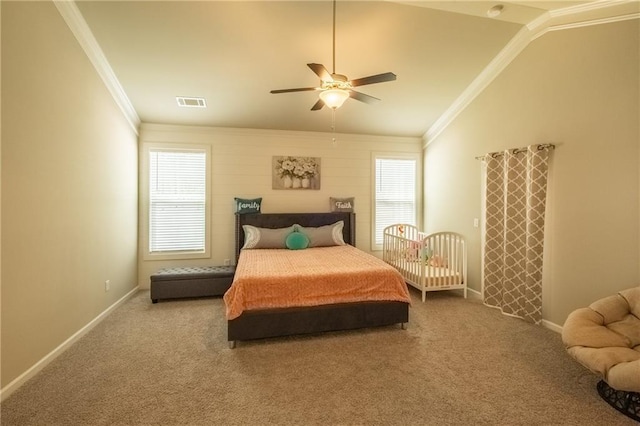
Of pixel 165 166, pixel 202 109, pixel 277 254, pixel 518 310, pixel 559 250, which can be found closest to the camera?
pixel 559 250

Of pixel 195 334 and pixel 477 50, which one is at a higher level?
pixel 477 50

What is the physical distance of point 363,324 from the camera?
2971 mm

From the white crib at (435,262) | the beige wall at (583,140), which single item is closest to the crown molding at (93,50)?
the white crib at (435,262)

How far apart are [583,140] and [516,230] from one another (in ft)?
3.67

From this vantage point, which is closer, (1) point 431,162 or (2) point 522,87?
(2) point 522,87

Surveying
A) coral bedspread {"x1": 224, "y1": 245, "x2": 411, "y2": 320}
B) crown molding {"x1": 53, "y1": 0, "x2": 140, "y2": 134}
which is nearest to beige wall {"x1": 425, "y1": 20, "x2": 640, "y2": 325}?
coral bedspread {"x1": 224, "y1": 245, "x2": 411, "y2": 320}

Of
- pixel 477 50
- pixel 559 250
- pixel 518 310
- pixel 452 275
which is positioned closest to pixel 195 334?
pixel 452 275

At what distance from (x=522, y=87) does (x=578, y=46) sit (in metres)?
0.62

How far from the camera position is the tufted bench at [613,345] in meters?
1.71

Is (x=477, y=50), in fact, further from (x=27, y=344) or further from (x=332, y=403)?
(x=27, y=344)

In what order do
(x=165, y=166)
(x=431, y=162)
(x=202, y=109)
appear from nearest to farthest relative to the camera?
1. (x=202, y=109)
2. (x=165, y=166)
3. (x=431, y=162)

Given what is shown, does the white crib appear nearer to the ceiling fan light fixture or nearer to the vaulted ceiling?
the vaulted ceiling

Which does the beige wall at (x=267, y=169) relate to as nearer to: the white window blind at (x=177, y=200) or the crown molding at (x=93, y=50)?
the white window blind at (x=177, y=200)

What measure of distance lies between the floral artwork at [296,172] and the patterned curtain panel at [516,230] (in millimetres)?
2675
